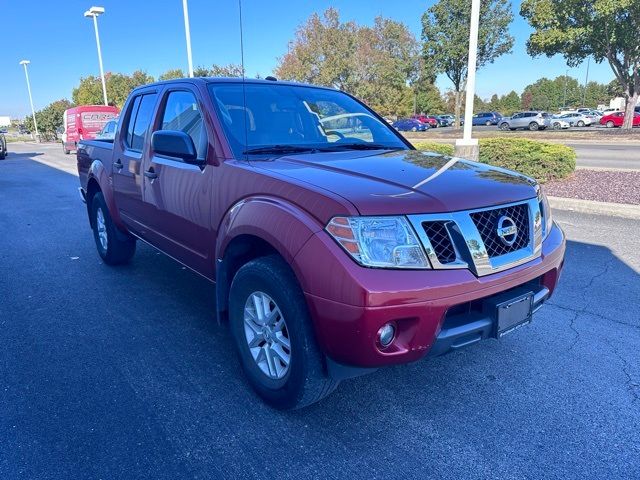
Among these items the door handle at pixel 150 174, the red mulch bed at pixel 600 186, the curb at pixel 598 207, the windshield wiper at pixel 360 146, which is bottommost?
the curb at pixel 598 207

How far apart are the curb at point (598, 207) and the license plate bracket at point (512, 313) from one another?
5635 millimetres

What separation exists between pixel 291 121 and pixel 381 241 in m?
1.69

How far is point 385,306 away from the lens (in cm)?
213

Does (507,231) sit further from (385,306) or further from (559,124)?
(559,124)

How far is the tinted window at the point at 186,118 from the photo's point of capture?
335 centimetres

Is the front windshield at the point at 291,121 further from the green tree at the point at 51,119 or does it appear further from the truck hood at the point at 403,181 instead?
the green tree at the point at 51,119

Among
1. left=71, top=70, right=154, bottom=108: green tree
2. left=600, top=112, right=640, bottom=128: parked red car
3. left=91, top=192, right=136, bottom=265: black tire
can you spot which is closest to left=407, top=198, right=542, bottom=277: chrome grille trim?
left=91, top=192, right=136, bottom=265: black tire

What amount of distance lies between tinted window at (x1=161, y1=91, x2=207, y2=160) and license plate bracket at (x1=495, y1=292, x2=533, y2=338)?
2065 mm

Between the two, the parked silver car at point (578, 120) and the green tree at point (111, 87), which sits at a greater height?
the green tree at point (111, 87)

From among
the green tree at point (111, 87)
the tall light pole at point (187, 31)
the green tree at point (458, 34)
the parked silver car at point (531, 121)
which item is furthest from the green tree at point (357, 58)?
the green tree at point (111, 87)

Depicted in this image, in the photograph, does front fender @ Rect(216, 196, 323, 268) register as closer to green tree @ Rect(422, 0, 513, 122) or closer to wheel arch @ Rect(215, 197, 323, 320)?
wheel arch @ Rect(215, 197, 323, 320)

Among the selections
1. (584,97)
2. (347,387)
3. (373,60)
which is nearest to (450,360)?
→ (347,387)

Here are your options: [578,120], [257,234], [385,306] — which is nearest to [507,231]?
[385,306]

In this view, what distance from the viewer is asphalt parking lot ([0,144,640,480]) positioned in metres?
2.37
